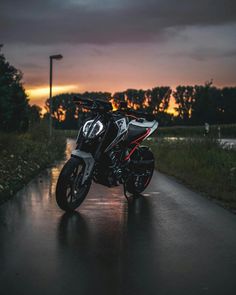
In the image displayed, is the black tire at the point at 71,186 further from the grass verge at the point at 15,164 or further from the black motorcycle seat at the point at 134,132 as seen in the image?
the grass verge at the point at 15,164

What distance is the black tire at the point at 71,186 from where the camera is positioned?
6832 millimetres

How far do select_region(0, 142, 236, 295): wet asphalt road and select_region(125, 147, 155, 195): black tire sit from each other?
36cm

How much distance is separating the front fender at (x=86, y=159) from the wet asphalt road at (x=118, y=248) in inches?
24.2

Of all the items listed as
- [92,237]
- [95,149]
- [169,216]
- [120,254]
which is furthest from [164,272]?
[95,149]

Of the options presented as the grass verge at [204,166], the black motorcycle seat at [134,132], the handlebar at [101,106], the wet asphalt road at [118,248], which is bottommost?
the wet asphalt road at [118,248]

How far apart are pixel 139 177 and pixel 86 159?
212 cm

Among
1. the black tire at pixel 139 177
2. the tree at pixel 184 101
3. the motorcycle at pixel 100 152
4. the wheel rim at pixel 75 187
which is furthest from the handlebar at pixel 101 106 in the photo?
the tree at pixel 184 101

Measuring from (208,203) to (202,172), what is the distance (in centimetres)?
425

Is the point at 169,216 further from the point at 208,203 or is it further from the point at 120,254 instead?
the point at 120,254

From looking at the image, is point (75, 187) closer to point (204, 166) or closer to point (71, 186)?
point (71, 186)

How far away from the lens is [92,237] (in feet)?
18.8

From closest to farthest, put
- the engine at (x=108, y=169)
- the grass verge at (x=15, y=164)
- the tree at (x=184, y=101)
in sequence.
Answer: the engine at (x=108, y=169)
the grass verge at (x=15, y=164)
the tree at (x=184, y=101)

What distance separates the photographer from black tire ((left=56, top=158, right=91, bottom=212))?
683 cm

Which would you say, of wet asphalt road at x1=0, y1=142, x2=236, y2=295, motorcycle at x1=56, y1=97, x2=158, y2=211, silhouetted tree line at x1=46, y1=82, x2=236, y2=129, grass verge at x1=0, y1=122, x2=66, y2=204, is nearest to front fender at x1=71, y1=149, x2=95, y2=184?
motorcycle at x1=56, y1=97, x2=158, y2=211
